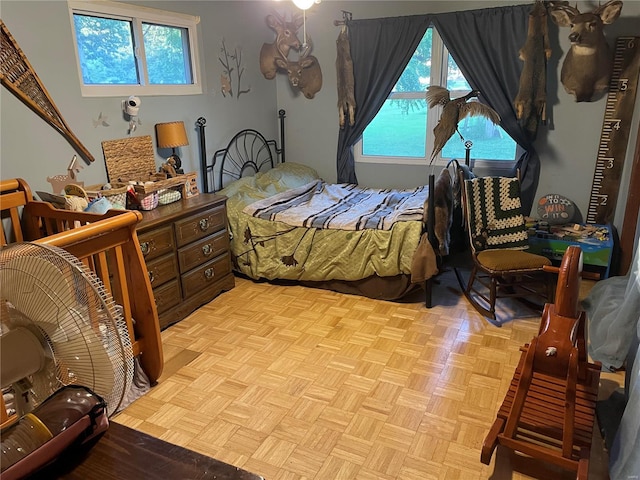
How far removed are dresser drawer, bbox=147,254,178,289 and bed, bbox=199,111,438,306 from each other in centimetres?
74

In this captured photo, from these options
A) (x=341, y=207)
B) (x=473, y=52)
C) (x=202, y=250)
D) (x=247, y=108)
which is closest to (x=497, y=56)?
(x=473, y=52)

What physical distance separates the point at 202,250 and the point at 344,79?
6.84ft

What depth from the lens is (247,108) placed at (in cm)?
435

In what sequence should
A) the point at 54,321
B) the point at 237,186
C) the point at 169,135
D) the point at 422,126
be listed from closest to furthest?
1. the point at 54,321
2. the point at 169,135
3. the point at 237,186
4. the point at 422,126

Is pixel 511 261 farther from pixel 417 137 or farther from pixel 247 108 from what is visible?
pixel 247 108

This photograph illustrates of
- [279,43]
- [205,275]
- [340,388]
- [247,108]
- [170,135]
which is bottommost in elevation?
[340,388]

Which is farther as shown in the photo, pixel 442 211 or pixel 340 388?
pixel 442 211

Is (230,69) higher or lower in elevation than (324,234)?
higher

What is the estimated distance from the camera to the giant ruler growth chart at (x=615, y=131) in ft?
10.9

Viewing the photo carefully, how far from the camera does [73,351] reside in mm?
1054

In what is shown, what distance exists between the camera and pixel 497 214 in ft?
10.9

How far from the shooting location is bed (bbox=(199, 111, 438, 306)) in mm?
3227

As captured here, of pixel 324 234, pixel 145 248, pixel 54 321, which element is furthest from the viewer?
pixel 324 234

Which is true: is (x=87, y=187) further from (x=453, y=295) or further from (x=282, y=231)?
(x=453, y=295)
